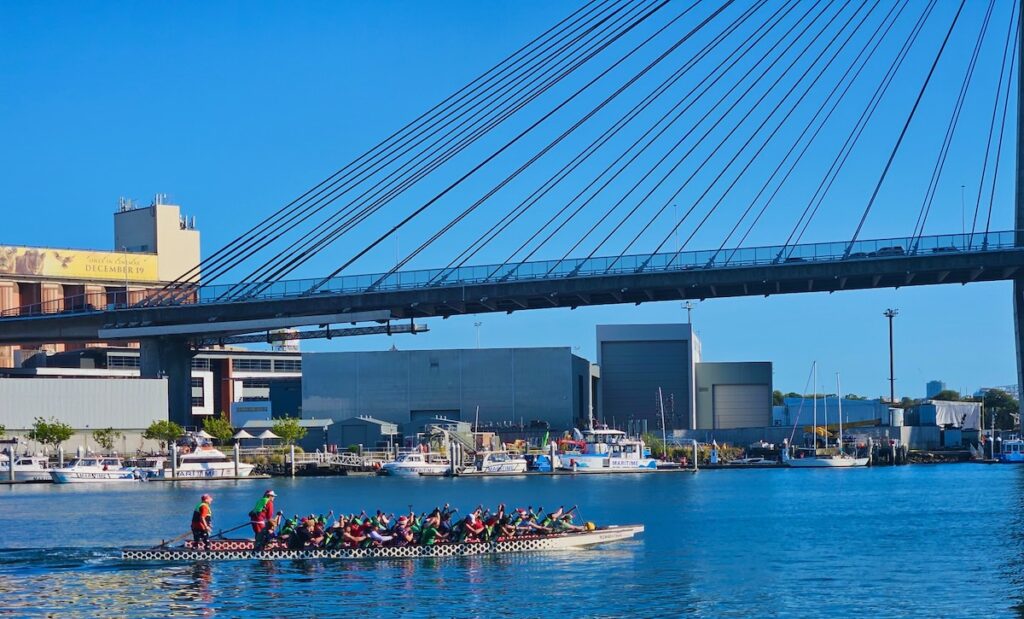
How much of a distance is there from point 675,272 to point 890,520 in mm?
29734

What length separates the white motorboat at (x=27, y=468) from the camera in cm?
10000

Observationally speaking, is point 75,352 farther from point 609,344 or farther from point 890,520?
point 890,520

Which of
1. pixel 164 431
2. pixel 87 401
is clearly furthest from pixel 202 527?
pixel 87 401

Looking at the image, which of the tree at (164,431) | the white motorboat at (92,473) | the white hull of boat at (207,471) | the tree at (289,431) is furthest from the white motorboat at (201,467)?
the tree at (289,431)

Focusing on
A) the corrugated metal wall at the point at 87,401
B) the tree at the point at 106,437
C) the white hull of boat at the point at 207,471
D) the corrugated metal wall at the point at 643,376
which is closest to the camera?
the white hull of boat at the point at 207,471

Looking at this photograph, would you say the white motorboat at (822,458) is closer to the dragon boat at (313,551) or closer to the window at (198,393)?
the window at (198,393)

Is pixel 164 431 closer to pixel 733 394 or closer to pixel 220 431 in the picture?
pixel 220 431

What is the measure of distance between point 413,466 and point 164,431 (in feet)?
59.9

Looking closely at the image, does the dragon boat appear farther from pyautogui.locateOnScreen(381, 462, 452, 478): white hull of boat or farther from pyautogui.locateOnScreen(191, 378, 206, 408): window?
pyautogui.locateOnScreen(191, 378, 206, 408): window

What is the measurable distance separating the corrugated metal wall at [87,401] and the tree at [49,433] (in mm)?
1778

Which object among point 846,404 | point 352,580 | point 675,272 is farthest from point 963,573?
point 846,404

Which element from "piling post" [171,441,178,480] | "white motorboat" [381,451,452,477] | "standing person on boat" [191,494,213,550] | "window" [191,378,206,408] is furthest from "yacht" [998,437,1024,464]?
"standing person on boat" [191,494,213,550]

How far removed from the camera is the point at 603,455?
10819cm

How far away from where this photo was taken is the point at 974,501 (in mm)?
76250
